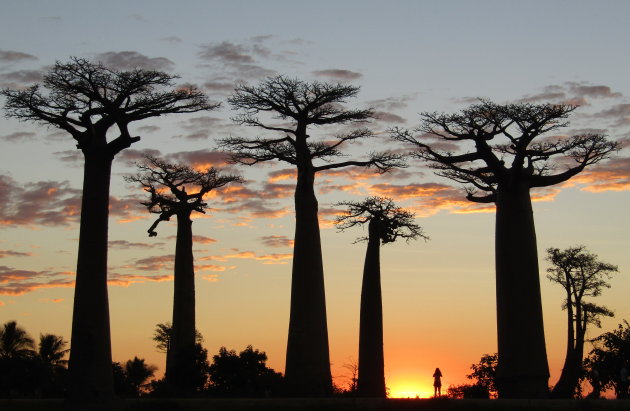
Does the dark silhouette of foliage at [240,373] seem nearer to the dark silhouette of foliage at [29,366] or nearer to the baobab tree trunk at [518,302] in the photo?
the dark silhouette of foliage at [29,366]

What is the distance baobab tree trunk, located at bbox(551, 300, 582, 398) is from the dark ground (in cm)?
956

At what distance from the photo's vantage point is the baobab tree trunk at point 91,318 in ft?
65.4

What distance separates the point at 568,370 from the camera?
31.3m

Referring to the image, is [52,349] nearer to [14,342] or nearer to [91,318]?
[14,342]

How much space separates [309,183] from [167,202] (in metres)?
9.17

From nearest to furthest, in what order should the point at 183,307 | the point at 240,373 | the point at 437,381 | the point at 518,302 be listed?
the point at 518,302
the point at 437,381
the point at 240,373
the point at 183,307

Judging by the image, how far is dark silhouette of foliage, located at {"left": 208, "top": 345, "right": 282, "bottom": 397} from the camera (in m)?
30.1

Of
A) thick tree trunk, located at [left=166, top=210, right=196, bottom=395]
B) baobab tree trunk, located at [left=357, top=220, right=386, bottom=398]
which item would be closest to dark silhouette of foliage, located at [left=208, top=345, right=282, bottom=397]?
thick tree trunk, located at [left=166, top=210, right=196, bottom=395]

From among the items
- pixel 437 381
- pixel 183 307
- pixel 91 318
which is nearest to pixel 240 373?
pixel 183 307

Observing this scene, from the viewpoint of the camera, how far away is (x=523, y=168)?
23484mm

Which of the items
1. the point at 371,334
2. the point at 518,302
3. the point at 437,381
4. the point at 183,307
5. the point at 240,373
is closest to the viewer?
the point at 518,302

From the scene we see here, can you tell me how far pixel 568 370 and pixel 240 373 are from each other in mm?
10867

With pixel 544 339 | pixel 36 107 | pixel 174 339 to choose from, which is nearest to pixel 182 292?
pixel 174 339

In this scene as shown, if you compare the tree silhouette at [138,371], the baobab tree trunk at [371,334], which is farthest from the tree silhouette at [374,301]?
the tree silhouette at [138,371]
